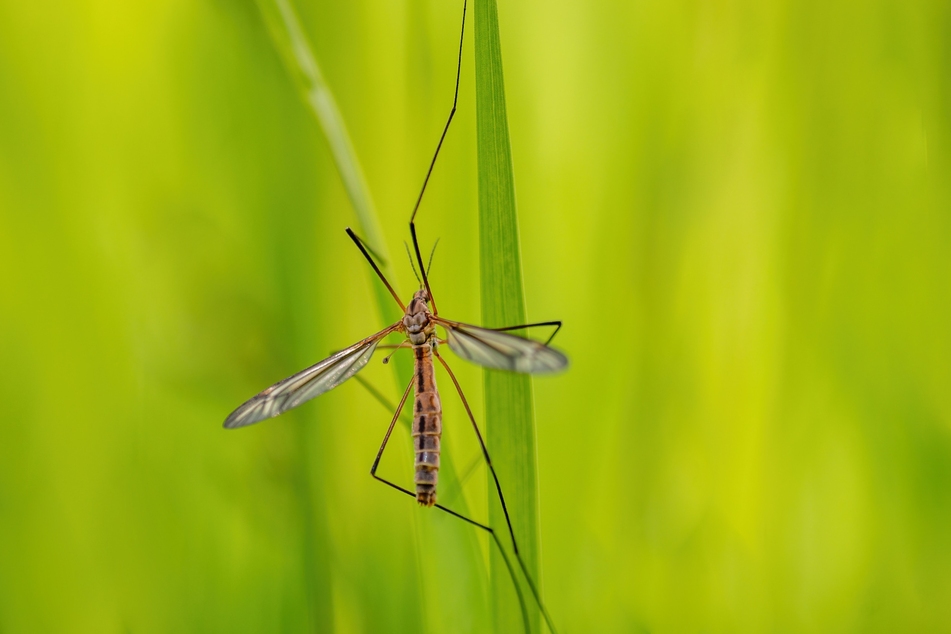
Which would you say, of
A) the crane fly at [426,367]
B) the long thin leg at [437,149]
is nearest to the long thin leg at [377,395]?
the crane fly at [426,367]

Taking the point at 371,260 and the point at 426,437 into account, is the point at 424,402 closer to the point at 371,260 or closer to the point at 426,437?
the point at 426,437

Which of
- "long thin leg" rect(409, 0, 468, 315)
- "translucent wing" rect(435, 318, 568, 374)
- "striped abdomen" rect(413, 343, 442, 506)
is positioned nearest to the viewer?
"translucent wing" rect(435, 318, 568, 374)

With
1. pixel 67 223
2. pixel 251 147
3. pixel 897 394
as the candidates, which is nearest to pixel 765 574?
pixel 897 394

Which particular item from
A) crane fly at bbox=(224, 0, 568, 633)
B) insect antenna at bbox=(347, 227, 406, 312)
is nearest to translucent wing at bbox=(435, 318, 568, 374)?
crane fly at bbox=(224, 0, 568, 633)

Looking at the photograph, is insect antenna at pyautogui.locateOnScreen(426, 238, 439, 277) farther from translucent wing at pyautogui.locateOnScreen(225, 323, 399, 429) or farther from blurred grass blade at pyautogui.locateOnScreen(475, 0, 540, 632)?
blurred grass blade at pyautogui.locateOnScreen(475, 0, 540, 632)

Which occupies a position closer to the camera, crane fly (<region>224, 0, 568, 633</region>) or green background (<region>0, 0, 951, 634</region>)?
crane fly (<region>224, 0, 568, 633</region>)

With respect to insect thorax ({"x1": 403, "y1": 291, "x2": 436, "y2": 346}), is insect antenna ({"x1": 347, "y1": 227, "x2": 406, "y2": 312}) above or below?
above
